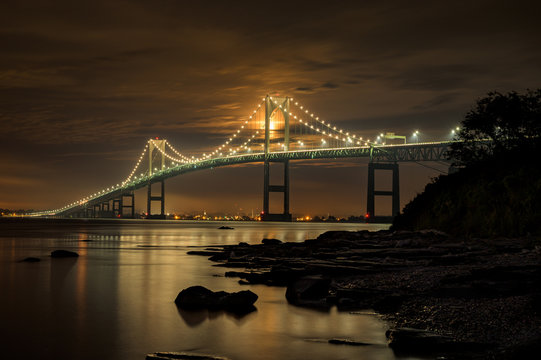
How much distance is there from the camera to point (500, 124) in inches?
1169

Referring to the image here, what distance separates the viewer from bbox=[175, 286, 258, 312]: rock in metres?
9.20

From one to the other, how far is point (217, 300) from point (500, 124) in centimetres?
2365

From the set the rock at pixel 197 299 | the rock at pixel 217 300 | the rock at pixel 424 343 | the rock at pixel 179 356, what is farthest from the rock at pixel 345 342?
the rock at pixel 197 299

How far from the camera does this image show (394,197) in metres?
74.1

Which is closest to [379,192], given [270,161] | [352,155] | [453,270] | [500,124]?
[352,155]

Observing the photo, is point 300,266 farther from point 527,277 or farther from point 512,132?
point 512,132

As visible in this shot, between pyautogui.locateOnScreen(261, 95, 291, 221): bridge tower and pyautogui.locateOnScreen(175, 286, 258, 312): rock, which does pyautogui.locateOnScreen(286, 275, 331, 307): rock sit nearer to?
pyautogui.locateOnScreen(175, 286, 258, 312): rock

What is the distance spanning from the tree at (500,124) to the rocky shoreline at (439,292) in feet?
43.9

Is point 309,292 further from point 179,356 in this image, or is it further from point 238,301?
point 179,356

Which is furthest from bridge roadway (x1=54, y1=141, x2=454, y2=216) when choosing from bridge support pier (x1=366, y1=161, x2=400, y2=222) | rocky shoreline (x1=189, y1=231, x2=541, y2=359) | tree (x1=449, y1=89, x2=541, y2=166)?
rocky shoreline (x1=189, y1=231, x2=541, y2=359)

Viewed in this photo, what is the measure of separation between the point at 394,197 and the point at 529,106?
44.2m

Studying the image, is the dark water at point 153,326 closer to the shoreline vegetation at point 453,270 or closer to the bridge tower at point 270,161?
the shoreline vegetation at point 453,270

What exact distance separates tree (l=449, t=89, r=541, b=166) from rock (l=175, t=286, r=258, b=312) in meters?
20.5

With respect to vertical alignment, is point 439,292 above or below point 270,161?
below
